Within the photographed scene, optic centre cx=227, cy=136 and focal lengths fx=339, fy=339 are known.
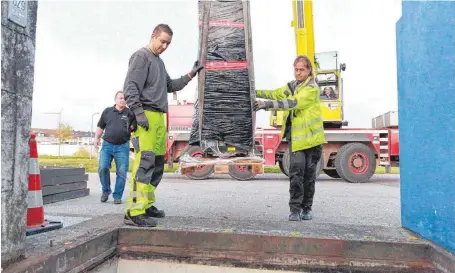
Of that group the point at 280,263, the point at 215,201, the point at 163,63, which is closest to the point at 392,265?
the point at 280,263

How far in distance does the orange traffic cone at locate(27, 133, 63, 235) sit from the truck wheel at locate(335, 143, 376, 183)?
854cm

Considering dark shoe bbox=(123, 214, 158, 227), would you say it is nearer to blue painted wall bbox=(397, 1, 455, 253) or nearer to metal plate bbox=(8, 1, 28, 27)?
metal plate bbox=(8, 1, 28, 27)

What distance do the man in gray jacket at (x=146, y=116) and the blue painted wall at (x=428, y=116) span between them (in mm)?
2196

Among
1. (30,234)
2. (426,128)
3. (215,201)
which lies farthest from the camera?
(215,201)

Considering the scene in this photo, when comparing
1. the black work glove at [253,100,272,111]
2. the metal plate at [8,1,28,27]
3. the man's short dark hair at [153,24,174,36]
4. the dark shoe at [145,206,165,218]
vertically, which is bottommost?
the dark shoe at [145,206,165,218]

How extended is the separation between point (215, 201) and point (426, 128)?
401 centimetres

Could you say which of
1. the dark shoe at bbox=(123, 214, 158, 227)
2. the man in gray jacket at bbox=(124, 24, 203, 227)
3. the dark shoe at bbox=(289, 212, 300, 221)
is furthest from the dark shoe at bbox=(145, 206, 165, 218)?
the dark shoe at bbox=(289, 212, 300, 221)

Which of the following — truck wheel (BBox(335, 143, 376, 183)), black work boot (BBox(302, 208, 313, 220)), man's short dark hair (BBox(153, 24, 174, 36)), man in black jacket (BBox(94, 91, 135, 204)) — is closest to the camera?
man's short dark hair (BBox(153, 24, 174, 36))

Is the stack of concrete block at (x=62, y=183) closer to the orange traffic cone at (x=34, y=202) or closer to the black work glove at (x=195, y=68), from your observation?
the orange traffic cone at (x=34, y=202)

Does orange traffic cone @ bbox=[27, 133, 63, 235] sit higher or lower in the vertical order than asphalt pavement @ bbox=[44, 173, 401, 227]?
higher

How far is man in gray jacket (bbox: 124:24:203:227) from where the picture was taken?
10.3 feet

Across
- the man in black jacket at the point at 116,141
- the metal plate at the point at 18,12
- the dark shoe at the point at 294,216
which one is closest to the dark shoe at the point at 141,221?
the dark shoe at the point at 294,216

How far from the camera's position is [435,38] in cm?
244

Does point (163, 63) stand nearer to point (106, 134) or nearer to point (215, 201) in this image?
point (106, 134)
